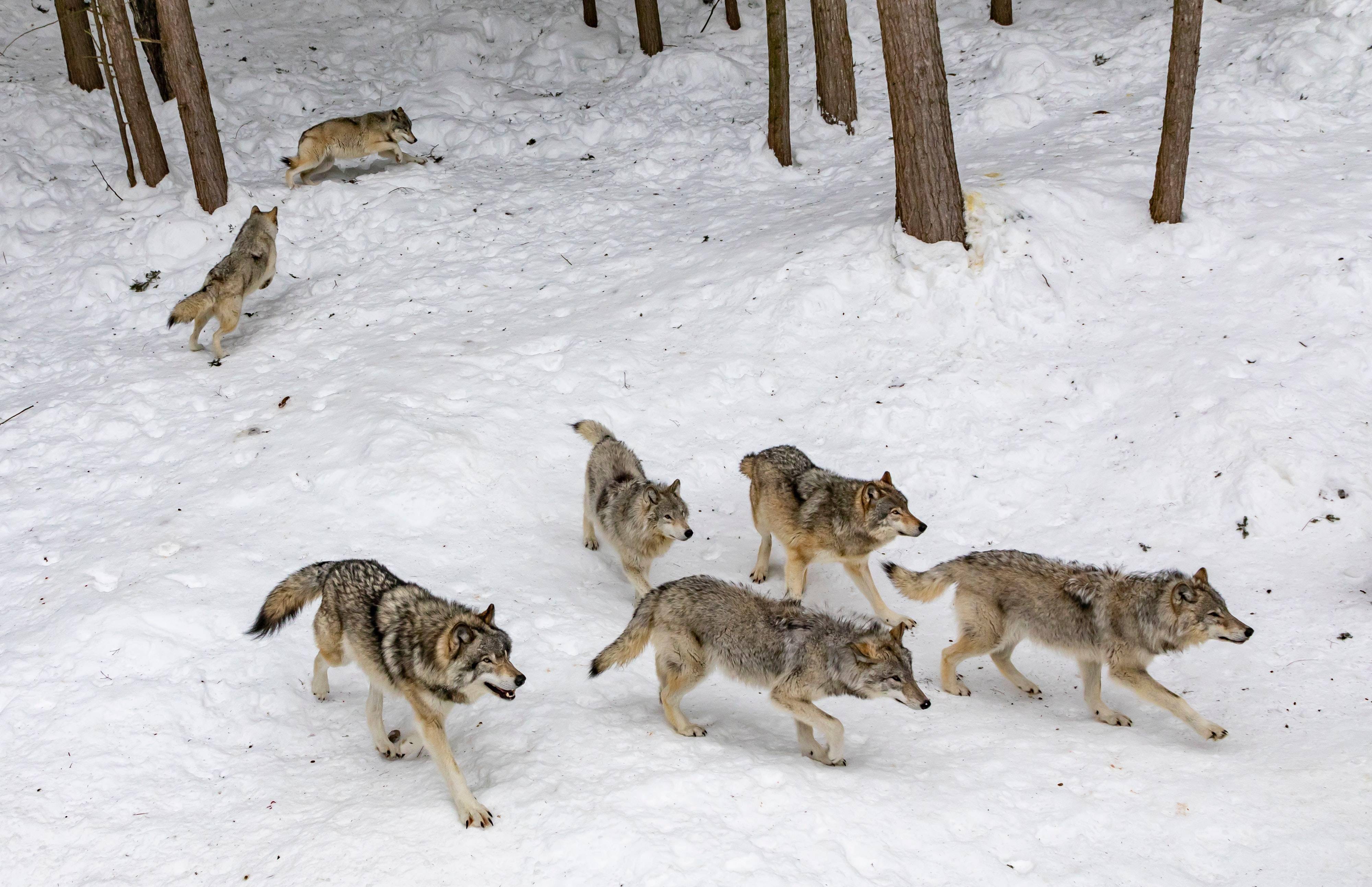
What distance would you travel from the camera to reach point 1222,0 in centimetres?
1709

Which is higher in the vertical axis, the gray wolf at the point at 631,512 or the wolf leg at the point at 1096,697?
the gray wolf at the point at 631,512

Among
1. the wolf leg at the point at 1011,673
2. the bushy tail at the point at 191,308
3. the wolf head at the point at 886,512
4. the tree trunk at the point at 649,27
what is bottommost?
the wolf leg at the point at 1011,673

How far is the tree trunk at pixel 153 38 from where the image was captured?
18156 millimetres

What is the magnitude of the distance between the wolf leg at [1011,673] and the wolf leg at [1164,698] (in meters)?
0.71

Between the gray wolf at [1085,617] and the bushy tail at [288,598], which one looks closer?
the bushy tail at [288,598]

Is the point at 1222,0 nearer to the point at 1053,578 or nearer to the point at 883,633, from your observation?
the point at 1053,578

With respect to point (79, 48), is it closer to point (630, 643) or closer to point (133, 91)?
point (133, 91)

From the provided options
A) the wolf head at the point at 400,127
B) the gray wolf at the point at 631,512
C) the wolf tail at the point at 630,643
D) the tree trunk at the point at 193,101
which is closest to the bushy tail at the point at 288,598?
the wolf tail at the point at 630,643

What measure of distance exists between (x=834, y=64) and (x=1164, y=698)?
12231mm

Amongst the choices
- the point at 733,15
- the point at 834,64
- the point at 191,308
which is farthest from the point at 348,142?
the point at 733,15

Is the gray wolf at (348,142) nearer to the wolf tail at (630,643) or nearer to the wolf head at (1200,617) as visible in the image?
the wolf tail at (630,643)

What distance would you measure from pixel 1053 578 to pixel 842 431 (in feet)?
12.1

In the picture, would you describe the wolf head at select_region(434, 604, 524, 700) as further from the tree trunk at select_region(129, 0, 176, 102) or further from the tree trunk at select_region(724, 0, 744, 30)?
the tree trunk at select_region(724, 0, 744, 30)

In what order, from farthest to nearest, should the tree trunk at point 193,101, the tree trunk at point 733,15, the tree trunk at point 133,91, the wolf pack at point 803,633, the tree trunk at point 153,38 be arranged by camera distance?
the tree trunk at point 733,15
the tree trunk at point 153,38
the tree trunk at point 133,91
the tree trunk at point 193,101
the wolf pack at point 803,633
